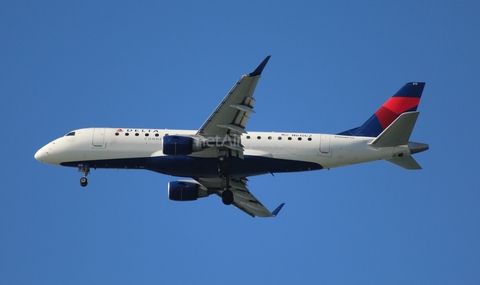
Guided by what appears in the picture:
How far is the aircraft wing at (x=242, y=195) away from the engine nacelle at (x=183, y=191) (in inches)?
28.4

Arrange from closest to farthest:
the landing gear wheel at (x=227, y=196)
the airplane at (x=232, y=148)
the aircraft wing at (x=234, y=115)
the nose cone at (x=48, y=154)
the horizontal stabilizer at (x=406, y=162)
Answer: the aircraft wing at (x=234, y=115) < the airplane at (x=232, y=148) < the horizontal stabilizer at (x=406, y=162) < the landing gear wheel at (x=227, y=196) < the nose cone at (x=48, y=154)

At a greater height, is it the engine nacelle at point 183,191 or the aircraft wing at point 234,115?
the aircraft wing at point 234,115

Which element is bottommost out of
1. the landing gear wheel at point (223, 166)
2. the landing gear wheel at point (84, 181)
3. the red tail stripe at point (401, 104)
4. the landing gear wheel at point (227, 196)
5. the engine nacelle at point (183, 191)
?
the landing gear wheel at point (227, 196)

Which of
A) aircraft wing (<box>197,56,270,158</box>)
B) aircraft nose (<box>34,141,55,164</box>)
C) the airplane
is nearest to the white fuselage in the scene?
Result: the airplane

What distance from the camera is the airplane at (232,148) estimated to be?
5191cm

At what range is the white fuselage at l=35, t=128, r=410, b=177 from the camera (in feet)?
176

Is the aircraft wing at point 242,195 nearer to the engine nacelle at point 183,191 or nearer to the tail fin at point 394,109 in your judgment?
the engine nacelle at point 183,191

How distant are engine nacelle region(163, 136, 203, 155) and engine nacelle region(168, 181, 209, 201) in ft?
25.8

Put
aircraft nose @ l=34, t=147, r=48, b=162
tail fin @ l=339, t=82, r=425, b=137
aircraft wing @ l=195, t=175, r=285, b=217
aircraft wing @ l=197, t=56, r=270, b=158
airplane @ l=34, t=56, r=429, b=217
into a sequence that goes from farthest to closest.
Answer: aircraft wing @ l=195, t=175, r=285, b=217, aircraft nose @ l=34, t=147, r=48, b=162, tail fin @ l=339, t=82, r=425, b=137, airplane @ l=34, t=56, r=429, b=217, aircraft wing @ l=197, t=56, r=270, b=158

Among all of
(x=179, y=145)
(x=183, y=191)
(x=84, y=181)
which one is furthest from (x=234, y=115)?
(x=84, y=181)

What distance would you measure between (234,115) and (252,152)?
16.1 ft

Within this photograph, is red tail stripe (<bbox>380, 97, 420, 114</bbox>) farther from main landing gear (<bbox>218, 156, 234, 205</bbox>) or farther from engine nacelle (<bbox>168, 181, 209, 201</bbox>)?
engine nacelle (<bbox>168, 181, 209, 201</bbox>)

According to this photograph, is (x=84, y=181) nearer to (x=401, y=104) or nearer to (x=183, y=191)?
(x=183, y=191)

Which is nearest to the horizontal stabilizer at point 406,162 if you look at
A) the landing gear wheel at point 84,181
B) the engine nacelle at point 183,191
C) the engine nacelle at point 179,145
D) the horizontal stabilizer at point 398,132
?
the horizontal stabilizer at point 398,132
